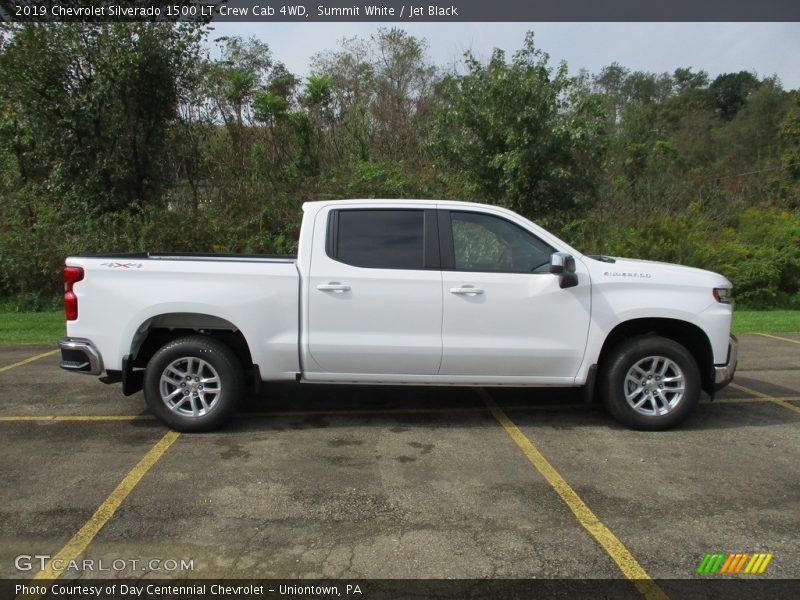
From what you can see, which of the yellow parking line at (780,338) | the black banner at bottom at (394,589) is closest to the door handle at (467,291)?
the black banner at bottom at (394,589)

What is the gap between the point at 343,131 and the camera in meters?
21.3

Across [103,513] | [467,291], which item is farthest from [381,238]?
[103,513]

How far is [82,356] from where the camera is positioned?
203 inches

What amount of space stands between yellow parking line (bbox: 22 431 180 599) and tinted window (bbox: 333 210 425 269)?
213cm

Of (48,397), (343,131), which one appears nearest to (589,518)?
(48,397)

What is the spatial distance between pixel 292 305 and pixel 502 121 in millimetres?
10111

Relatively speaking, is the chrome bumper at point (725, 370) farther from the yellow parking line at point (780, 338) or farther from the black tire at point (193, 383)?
the yellow parking line at point (780, 338)

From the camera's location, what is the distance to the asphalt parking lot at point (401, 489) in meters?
3.30

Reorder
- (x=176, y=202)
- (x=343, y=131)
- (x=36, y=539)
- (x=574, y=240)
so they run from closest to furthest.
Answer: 1. (x=36, y=539)
2. (x=574, y=240)
3. (x=176, y=202)
4. (x=343, y=131)

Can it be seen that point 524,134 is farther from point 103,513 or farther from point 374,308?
point 103,513

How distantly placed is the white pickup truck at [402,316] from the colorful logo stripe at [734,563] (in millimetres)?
1987

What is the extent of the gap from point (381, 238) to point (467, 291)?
88 centimetres

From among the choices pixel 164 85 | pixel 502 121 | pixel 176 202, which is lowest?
pixel 176 202

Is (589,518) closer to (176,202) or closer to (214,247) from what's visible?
→ (214,247)
